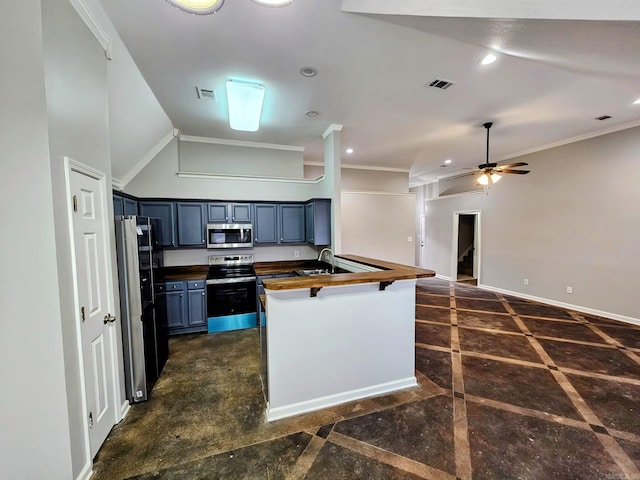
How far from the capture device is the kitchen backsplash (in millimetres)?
4371

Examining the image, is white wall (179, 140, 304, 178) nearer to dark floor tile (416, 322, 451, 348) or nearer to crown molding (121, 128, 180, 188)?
crown molding (121, 128, 180, 188)

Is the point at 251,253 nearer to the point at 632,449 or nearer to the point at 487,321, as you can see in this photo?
the point at 487,321

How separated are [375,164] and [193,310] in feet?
17.5

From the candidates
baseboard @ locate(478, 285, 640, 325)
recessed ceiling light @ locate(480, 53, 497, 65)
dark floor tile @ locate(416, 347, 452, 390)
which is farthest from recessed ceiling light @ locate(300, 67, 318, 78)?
baseboard @ locate(478, 285, 640, 325)

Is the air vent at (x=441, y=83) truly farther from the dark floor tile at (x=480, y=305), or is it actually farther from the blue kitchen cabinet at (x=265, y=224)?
the dark floor tile at (x=480, y=305)

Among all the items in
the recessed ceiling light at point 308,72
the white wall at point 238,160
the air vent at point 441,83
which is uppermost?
the recessed ceiling light at point 308,72

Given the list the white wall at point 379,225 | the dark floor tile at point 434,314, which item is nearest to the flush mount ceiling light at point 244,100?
the white wall at point 379,225

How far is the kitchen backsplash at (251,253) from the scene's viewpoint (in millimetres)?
4371

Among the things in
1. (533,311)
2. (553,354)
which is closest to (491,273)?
(533,311)

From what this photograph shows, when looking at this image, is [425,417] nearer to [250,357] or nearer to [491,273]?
[250,357]

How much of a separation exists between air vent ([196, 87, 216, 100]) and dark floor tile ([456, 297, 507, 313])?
5.53 meters

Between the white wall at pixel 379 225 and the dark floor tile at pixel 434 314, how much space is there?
5.69 feet

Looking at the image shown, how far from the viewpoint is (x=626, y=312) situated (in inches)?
162

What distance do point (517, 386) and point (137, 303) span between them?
377cm
